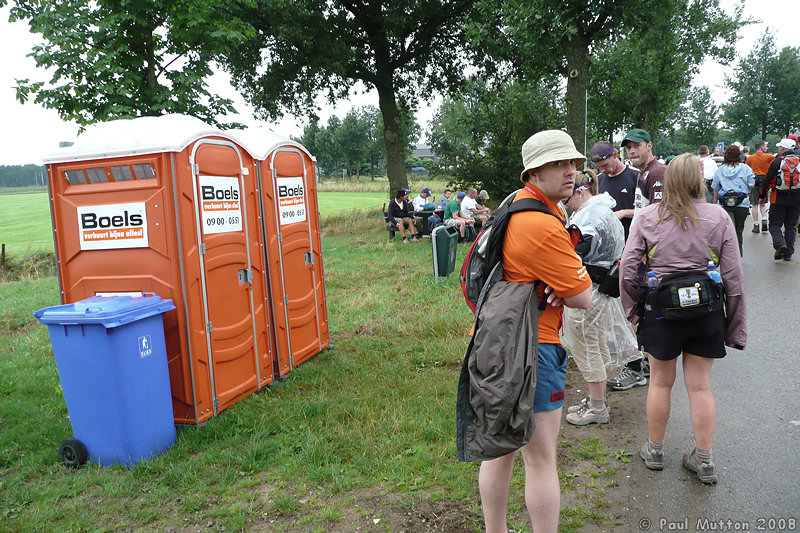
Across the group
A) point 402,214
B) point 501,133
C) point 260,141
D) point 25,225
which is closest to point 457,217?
point 402,214

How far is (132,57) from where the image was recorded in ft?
39.1

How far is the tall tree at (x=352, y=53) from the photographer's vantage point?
17.5 meters

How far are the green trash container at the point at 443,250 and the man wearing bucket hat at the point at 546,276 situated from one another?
7.34 metres

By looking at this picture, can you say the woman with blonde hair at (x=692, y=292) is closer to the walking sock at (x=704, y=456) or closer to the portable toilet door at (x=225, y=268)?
the walking sock at (x=704, y=456)

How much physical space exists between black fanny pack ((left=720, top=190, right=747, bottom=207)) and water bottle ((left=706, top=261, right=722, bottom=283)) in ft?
23.4

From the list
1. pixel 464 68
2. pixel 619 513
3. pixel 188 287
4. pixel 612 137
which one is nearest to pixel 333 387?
pixel 188 287

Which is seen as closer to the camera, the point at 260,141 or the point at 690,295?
the point at 690,295

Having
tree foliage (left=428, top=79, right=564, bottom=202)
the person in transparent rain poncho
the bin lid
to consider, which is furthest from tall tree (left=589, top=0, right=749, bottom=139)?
the bin lid

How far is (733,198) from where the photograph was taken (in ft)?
30.7

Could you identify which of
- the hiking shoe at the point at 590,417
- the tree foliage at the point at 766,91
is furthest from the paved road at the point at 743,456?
the tree foliage at the point at 766,91

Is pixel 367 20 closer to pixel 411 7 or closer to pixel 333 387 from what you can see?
pixel 411 7

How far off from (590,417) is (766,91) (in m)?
52.2

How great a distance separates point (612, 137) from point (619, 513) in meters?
40.9

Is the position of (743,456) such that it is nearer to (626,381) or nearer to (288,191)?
(626,381)
